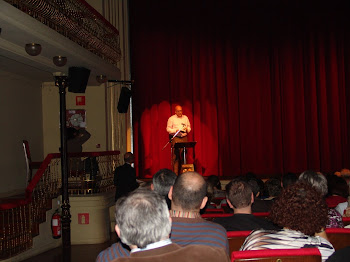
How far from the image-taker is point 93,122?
1042 cm

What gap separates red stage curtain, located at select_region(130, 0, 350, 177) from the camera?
12.3 meters

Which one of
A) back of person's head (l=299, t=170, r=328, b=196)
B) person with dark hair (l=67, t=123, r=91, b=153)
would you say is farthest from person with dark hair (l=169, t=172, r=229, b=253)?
person with dark hair (l=67, t=123, r=91, b=153)

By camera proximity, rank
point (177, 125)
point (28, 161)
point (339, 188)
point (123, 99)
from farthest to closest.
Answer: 1. point (177, 125)
2. point (123, 99)
3. point (28, 161)
4. point (339, 188)

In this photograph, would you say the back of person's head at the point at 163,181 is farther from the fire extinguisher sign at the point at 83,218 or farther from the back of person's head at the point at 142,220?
the fire extinguisher sign at the point at 83,218

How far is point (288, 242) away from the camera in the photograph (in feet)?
7.57

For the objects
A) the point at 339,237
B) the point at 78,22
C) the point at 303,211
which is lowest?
the point at 339,237

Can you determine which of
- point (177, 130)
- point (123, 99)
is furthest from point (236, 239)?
point (177, 130)

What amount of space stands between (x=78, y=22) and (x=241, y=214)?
609 cm

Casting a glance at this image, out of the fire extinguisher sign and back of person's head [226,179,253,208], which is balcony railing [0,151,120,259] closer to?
the fire extinguisher sign

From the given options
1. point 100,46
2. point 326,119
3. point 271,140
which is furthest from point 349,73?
point 100,46

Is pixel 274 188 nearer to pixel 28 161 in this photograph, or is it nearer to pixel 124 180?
pixel 124 180

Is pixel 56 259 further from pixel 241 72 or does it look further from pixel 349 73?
pixel 349 73

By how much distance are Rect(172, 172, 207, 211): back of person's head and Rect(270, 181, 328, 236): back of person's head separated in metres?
0.52

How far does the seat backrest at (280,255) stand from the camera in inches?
81.0
